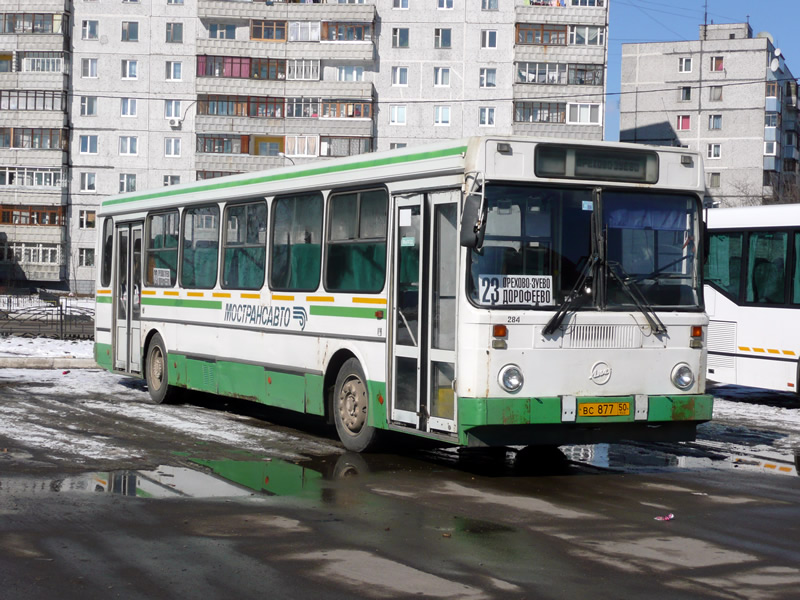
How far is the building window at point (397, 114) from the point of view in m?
73.9

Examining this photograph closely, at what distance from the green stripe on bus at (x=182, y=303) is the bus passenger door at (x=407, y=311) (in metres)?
4.52

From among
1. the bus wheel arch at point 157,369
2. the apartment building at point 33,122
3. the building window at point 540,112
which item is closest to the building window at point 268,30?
the apartment building at point 33,122

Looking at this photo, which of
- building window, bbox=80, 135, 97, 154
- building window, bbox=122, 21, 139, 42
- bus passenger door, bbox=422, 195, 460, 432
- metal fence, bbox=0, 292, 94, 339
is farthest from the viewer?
building window, bbox=80, 135, 97, 154

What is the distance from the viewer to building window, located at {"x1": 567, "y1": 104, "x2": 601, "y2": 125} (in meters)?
71.4

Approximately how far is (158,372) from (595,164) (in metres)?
8.61

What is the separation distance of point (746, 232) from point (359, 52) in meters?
55.2

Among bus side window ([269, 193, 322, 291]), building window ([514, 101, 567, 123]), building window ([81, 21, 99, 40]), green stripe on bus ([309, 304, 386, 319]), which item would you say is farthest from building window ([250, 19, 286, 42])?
green stripe on bus ([309, 304, 386, 319])

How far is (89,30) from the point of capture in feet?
246

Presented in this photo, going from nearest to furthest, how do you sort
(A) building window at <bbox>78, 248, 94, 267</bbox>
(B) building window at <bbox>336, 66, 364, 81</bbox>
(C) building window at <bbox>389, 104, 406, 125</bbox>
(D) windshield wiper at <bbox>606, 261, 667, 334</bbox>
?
1. (D) windshield wiper at <bbox>606, 261, 667, 334</bbox>
2. (B) building window at <bbox>336, 66, 364, 81</bbox>
3. (C) building window at <bbox>389, 104, 406, 125</bbox>
4. (A) building window at <bbox>78, 248, 94, 267</bbox>

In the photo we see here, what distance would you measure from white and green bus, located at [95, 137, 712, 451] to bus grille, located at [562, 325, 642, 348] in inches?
0.5

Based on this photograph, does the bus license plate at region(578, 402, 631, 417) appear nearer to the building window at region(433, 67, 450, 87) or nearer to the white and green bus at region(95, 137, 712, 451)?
the white and green bus at region(95, 137, 712, 451)

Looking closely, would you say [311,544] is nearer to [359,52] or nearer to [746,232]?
[746,232]

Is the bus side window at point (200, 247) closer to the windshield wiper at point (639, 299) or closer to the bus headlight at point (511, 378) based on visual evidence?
the bus headlight at point (511, 378)

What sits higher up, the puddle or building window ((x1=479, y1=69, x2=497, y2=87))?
building window ((x1=479, y1=69, x2=497, y2=87))
